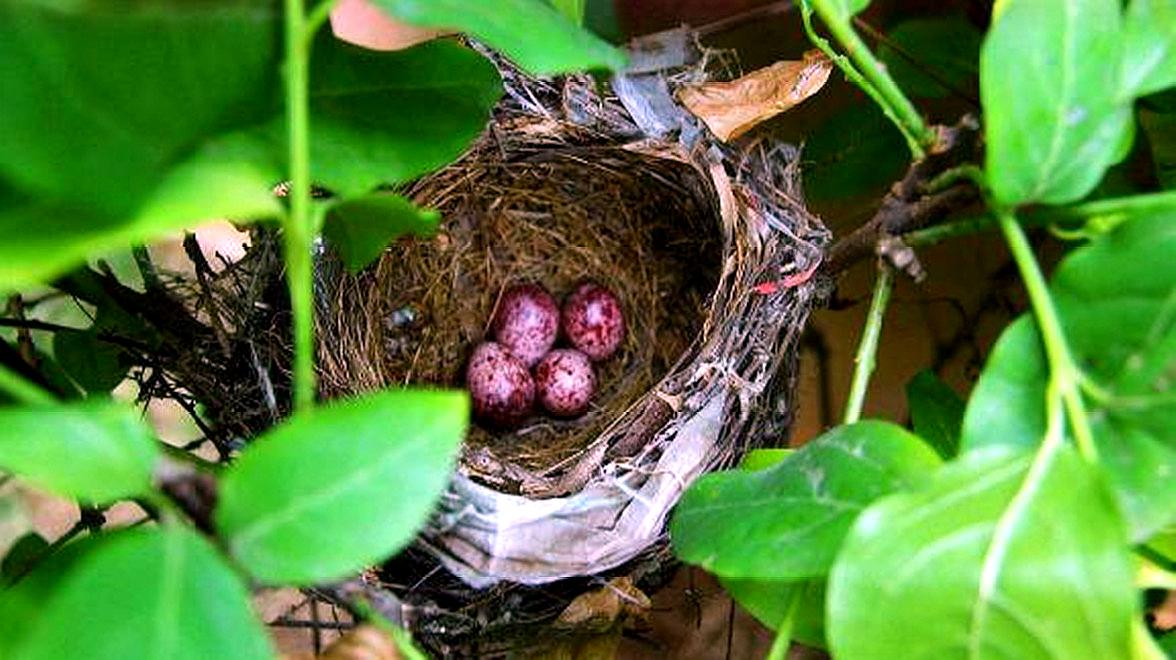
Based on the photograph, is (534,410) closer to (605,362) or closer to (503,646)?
(605,362)

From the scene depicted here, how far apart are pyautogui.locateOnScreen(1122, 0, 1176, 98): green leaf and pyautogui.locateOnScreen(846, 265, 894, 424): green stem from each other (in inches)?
6.6

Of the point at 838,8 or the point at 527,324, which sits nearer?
the point at 838,8

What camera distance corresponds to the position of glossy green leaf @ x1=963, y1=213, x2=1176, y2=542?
1.53ft

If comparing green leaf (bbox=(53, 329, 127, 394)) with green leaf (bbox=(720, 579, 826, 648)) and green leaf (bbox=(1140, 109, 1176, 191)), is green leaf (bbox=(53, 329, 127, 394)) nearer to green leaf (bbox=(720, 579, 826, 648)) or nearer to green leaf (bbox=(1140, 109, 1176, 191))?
green leaf (bbox=(720, 579, 826, 648))

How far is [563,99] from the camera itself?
0.90m

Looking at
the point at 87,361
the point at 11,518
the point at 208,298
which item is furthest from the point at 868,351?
the point at 11,518

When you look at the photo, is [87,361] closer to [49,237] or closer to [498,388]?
[498,388]

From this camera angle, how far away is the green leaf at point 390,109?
0.51m

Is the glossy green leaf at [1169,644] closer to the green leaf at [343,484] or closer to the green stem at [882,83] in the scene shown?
the green stem at [882,83]

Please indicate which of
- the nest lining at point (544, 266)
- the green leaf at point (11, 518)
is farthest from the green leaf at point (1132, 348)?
the green leaf at point (11, 518)

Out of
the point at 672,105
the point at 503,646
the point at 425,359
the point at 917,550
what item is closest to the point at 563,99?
the point at 672,105

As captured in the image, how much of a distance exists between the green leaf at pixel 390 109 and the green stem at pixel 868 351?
0.21 meters

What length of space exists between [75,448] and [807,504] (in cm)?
28

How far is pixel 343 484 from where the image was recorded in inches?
14.2
